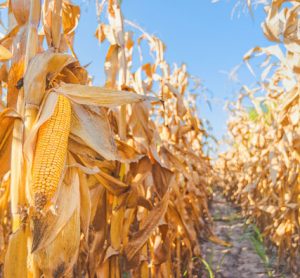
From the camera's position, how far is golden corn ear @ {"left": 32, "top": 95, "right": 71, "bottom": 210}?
3.70 ft

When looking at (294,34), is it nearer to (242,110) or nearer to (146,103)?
(146,103)

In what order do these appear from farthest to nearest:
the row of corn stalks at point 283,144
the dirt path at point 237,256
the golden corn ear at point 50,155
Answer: the dirt path at point 237,256 < the row of corn stalks at point 283,144 < the golden corn ear at point 50,155

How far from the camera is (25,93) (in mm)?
1365

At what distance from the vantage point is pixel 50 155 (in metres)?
1.19

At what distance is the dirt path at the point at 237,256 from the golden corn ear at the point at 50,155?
104 inches

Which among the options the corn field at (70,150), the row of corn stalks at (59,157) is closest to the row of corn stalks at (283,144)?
the corn field at (70,150)

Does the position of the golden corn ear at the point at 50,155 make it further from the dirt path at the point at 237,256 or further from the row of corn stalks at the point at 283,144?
the dirt path at the point at 237,256

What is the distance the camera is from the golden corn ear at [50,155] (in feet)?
3.70

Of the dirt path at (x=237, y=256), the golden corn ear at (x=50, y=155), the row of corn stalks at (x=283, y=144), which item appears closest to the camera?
the golden corn ear at (x=50, y=155)

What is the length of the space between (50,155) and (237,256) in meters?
4.49

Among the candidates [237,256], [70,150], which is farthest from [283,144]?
[70,150]

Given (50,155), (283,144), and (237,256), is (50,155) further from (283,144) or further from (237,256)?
(237,256)

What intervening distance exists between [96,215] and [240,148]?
8.30 metres

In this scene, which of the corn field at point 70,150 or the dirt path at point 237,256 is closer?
the corn field at point 70,150
